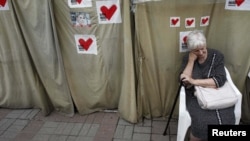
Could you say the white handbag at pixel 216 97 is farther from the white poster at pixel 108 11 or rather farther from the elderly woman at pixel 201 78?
the white poster at pixel 108 11

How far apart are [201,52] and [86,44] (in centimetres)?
150

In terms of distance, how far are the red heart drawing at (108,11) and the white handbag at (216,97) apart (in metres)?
1.38

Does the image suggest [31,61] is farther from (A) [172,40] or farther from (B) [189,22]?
(B) [189,22]

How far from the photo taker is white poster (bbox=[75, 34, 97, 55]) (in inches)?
119

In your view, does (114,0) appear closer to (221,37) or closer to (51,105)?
(221,37)

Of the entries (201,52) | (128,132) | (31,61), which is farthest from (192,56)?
(31,61)

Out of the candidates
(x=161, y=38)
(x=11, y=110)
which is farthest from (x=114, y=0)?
(x=11, y=110)

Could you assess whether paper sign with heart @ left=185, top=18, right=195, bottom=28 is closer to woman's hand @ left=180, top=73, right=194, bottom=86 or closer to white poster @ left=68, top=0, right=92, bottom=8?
woman's hand @ left=180, top=73, right=194, bottom=86

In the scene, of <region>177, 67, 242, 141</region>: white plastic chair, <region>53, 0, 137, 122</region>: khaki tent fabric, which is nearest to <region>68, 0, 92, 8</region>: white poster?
<region>53, 0, 137, 122</region>: khaki tent fabric

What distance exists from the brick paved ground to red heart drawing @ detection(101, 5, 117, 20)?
1512mm

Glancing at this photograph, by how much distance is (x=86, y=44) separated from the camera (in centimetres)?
305

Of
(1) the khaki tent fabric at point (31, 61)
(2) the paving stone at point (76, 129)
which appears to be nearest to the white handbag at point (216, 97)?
(2) the paving stone at point (76, 129)

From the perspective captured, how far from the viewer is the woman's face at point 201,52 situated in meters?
2.48

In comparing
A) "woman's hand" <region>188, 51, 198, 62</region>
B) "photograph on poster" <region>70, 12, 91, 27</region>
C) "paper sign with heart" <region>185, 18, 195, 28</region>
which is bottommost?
"woman's hand" <region>188, 51, 198, 62</region>
